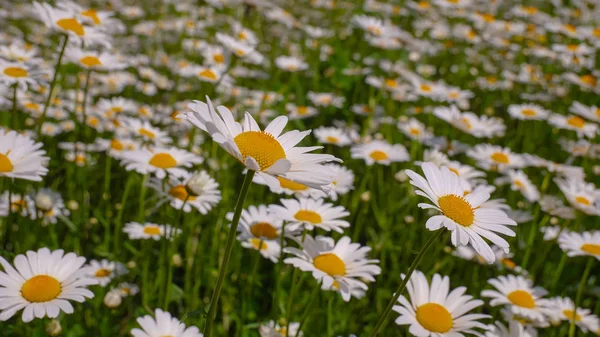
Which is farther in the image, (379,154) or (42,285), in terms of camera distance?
(379,154)

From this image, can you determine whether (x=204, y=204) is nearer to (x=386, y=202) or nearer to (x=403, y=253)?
(x=403, y=253)

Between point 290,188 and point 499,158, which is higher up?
point 290,188

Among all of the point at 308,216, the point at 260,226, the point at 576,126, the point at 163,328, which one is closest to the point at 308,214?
the point at 308,216

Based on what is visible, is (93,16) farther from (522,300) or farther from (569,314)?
(569,314)

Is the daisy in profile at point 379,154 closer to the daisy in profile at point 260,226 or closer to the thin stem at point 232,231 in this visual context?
the daisy in profile at point 260,226

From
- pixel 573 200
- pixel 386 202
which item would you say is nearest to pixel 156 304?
pixel 386 202

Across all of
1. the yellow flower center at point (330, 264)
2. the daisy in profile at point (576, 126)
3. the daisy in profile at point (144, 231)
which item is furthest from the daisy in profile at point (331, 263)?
the daisy in profile at point (576, 126)
